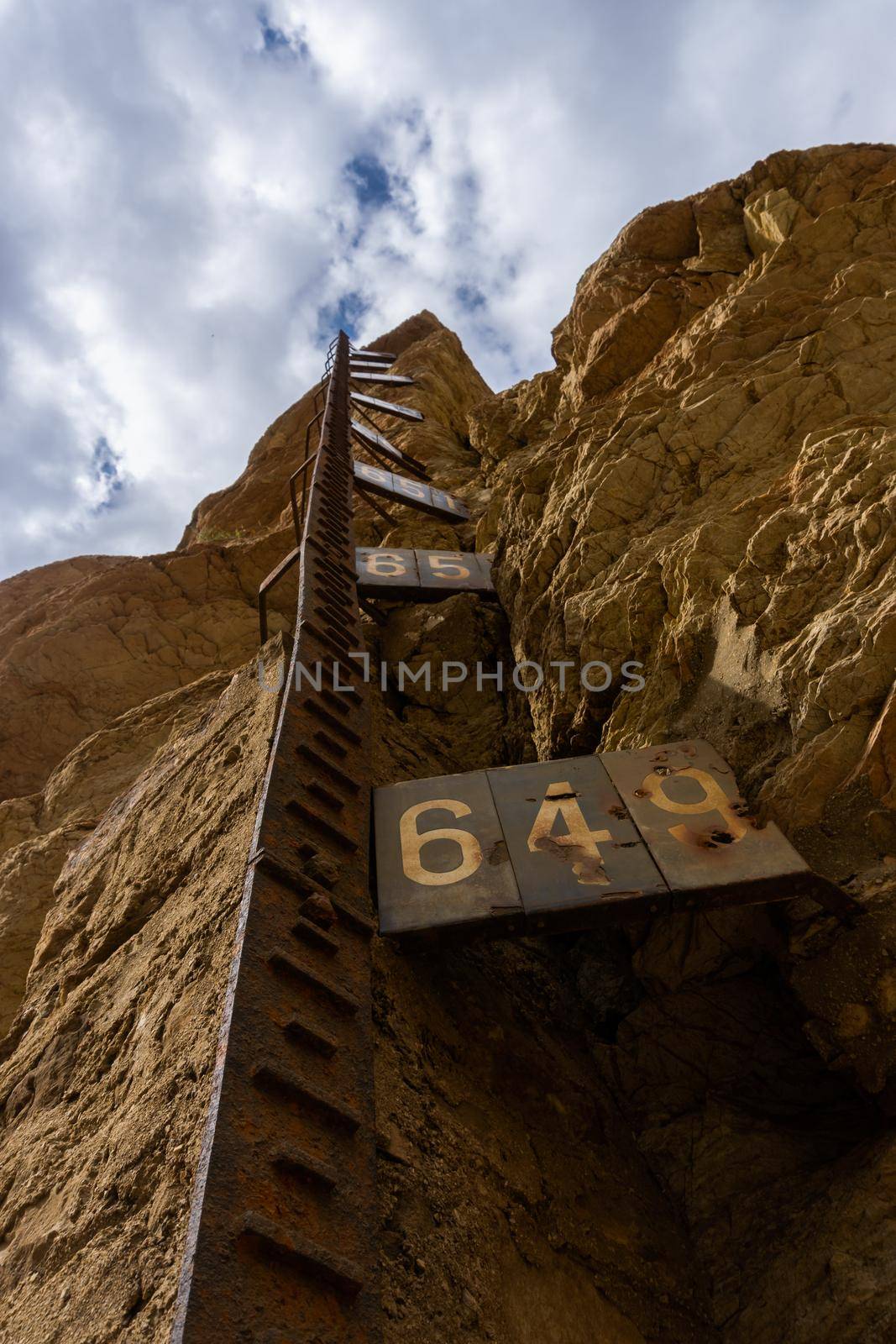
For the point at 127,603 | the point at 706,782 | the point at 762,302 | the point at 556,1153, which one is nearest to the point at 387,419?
the point at 127,603

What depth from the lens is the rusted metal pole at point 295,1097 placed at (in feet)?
6.33

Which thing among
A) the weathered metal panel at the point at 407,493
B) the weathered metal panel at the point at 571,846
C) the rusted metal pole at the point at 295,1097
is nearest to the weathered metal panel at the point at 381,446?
the weathered metal panel at the point at 407,493

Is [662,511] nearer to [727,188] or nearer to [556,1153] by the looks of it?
[556,1153]

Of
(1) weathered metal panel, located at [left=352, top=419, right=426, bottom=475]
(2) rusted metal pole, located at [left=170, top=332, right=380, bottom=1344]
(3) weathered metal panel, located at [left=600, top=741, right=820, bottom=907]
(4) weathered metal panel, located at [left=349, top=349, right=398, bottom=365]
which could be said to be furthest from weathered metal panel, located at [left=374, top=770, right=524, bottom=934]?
(4) weathered metal panel, located at [left=349, top=349, right=398, bottom=365]

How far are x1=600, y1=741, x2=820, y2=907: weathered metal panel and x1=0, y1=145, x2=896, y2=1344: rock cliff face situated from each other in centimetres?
21

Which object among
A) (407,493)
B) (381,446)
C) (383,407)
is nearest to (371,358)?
(383,407)

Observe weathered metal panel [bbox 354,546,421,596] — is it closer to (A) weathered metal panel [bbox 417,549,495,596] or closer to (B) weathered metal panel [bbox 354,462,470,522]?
(A) weathered metal panel [bbox 417,549,495,596]

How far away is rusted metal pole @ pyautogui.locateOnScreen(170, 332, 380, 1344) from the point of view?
6.33 feet

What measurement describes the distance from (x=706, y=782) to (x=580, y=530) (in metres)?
3.72

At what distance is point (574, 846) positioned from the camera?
4.43m

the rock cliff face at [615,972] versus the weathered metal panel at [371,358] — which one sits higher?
the weathered metal panel at [371,358]

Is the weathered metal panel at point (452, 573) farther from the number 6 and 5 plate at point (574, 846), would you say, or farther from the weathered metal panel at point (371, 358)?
the weathered metal panel at point (371, 358)

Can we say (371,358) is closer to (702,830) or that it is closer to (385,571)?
(385,571)

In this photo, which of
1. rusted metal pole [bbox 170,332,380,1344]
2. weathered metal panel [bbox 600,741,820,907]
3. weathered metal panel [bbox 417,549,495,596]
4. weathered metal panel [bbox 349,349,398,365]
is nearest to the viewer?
rusted metal pole [bbox 170,332,380,1344]
